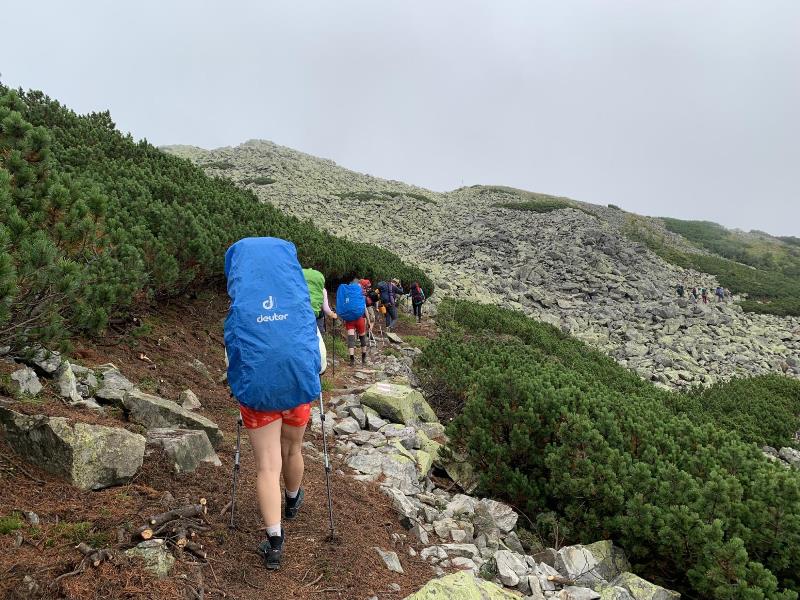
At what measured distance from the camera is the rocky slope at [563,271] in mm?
22531

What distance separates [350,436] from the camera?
693 cm

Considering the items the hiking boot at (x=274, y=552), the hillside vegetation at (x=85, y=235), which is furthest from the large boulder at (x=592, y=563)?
the hillside vegetation at (x=85, y=235)

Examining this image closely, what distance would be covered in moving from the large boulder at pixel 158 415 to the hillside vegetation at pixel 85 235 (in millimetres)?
871

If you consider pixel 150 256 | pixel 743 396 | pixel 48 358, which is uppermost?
pixel 150 256

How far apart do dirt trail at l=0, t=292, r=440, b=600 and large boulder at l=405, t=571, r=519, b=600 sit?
1.04 feet

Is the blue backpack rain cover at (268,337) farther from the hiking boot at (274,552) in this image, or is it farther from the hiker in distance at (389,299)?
the hiker in distance at (389,299)

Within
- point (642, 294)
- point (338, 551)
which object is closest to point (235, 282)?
point (338, 551)

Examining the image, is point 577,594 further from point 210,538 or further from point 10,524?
point 10,524

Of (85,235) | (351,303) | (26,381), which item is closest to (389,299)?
(351,303)

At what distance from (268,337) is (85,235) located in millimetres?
3063

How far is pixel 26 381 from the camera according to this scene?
4.48 meters

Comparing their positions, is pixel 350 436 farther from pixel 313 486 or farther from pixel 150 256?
pixel 150 256

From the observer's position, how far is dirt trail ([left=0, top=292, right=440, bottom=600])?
9.09 feet

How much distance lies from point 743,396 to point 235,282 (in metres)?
16.5
